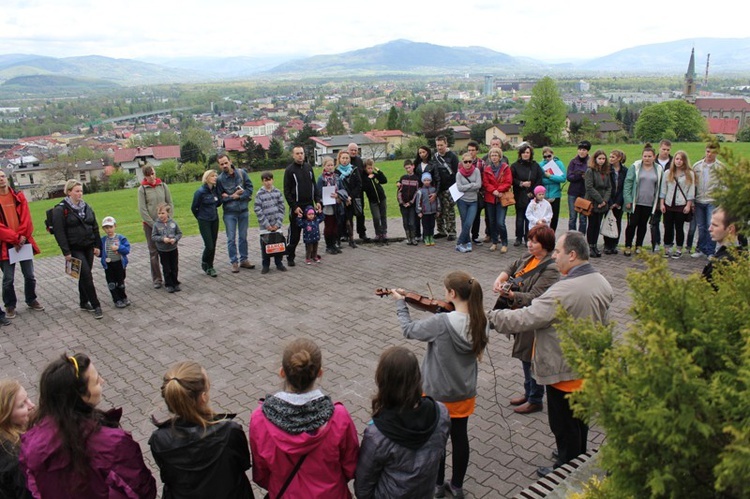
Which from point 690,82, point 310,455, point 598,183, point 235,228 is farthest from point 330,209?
point 690,82

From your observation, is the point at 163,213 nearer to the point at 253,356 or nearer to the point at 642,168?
the point at 253,356

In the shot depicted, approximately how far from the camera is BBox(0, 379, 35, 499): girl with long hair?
291 cm

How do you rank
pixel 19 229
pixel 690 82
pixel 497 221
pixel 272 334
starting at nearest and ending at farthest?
pixel 272 334, pixel 19 229, pixel 497 221, pixel 690 82

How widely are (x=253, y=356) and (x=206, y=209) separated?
3661 mm

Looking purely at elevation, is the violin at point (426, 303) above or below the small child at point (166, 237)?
above

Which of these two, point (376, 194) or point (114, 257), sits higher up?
point (376, 194)

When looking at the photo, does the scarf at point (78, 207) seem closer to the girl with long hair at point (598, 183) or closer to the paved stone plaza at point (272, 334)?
the paved stone plaza at point (272, 334)

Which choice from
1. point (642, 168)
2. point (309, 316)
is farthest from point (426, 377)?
point (642, 168)

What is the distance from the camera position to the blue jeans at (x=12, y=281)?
26.6ft

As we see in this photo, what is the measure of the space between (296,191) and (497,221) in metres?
3.96

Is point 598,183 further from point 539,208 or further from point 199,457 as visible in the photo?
point 199,457

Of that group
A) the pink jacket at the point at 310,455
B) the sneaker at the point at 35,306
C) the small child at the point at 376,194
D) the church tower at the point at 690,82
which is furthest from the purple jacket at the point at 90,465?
the church tower at the point at 690,82

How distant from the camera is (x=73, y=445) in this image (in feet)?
9.34

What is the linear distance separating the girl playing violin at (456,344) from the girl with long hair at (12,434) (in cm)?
241
